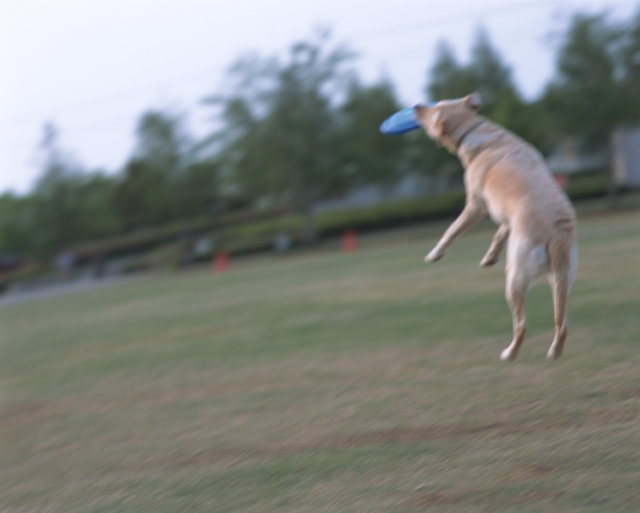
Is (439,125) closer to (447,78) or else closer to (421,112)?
(421,112)

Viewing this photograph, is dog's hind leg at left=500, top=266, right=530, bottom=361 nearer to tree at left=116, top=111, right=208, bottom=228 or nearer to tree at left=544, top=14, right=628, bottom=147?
tree at left=544, top=14, right=628, bottom=147

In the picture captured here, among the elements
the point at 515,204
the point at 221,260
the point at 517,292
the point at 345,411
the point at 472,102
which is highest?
the point at 472,102

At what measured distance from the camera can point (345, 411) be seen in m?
6.09

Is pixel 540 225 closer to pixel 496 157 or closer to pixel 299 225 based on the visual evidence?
pixel 496 157

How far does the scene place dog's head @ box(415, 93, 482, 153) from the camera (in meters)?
5.51

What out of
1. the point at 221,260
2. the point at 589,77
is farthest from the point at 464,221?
the point at 589,77

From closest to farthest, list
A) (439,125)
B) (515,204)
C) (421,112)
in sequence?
(515,204), (439,125), (421,112)

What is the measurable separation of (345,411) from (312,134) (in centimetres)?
3069

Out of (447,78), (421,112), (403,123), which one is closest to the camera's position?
(421,112)

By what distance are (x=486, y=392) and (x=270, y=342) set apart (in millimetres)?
4568

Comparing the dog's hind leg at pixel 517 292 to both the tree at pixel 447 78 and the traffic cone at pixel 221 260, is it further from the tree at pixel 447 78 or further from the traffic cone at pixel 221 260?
the tree at pixel 447 78

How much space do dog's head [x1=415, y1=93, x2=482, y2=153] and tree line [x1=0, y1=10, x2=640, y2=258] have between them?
27161 millimetres

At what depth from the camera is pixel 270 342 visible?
32.9ft

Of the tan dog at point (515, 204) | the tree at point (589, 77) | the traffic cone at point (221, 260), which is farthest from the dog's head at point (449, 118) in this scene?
the tree at point (589, 77)
